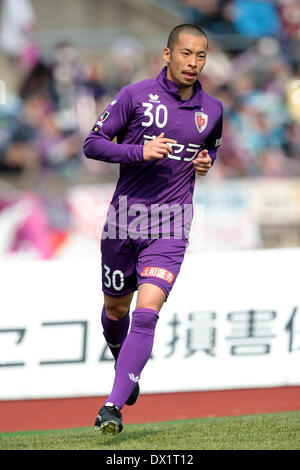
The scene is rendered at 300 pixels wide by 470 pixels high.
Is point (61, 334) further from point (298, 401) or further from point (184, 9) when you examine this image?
point (184, 9)

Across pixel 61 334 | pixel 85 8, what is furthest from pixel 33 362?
pixel 85 8

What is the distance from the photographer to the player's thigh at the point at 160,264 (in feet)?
20.3

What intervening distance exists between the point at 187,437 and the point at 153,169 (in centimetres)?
189

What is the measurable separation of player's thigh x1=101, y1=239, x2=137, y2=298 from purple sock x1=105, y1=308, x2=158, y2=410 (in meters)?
0.65

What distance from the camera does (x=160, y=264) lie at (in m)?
6.29

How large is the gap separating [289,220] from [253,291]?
4737mm

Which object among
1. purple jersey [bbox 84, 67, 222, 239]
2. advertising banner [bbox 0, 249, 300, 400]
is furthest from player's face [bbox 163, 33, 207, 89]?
advertising banner [bbox 0, 249, 300, 400]

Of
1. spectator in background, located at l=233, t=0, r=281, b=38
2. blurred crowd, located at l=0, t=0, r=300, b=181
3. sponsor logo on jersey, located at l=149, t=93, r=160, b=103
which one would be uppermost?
spectator in background, located at l=233, t=0, r=281, b=38

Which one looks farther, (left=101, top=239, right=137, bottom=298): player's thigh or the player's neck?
(left=101, top=239, right=137, bottom=298): player's thigh

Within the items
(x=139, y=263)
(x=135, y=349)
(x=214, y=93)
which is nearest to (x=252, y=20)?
(x=214, y=93)

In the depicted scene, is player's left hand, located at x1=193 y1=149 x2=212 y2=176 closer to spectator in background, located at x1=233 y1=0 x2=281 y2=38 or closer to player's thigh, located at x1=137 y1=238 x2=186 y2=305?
player's thigh, located at x1=137 y1=238 x2=186 y2=305

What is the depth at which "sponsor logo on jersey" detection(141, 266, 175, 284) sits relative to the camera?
6.23 meters

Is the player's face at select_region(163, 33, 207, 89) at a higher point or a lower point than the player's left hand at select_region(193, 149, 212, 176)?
higher

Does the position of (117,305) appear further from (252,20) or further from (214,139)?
(252,20)
